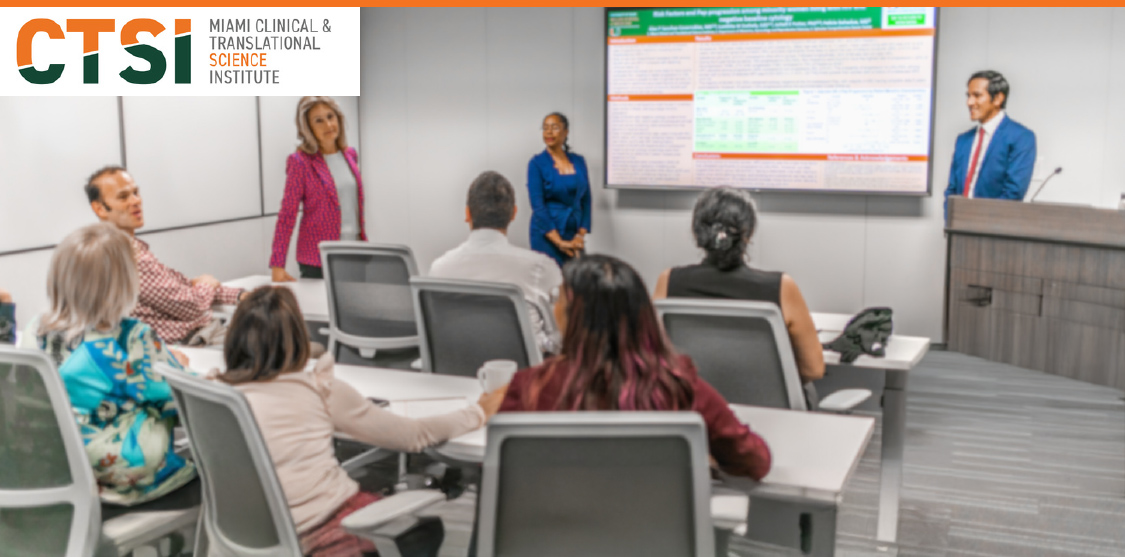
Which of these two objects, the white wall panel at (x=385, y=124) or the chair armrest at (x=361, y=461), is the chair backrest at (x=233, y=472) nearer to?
the chair armrest at (x=361, y=461)

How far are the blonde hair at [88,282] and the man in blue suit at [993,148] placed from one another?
5.01 meters

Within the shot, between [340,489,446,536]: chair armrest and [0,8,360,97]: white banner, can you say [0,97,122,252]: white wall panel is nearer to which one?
[0,8,360,97]: white banner

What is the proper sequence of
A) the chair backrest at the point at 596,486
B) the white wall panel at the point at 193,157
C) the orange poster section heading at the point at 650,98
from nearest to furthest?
the chair backrest at the point at 596,486, the white wall panel at the point at 193,157, the orange poster section heading at the point at 650,98

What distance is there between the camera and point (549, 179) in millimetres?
6492

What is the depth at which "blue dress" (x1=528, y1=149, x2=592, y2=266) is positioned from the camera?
6.50 meters

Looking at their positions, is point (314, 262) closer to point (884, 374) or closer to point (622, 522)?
point (884, 374)

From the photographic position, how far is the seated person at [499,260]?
3.30 metres

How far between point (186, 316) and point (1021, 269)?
14.7 feet

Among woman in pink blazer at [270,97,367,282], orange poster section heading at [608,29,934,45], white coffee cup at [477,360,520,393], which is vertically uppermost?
orange poster section heading at [608,29,934,45]

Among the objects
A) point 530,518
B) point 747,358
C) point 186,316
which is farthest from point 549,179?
point 530,518

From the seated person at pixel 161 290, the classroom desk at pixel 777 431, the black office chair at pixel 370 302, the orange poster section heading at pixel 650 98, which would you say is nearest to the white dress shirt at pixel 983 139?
the orange poster section heading at pixel 650 98

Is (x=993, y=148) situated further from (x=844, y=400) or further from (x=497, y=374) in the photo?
(x=497, y=374)

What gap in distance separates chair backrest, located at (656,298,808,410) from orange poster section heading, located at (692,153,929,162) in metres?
3.96

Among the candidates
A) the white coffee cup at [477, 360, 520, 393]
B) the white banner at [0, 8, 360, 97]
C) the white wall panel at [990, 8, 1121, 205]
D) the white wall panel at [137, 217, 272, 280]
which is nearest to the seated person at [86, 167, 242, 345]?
the white coffee cup at [477, 360, 520, 393]
